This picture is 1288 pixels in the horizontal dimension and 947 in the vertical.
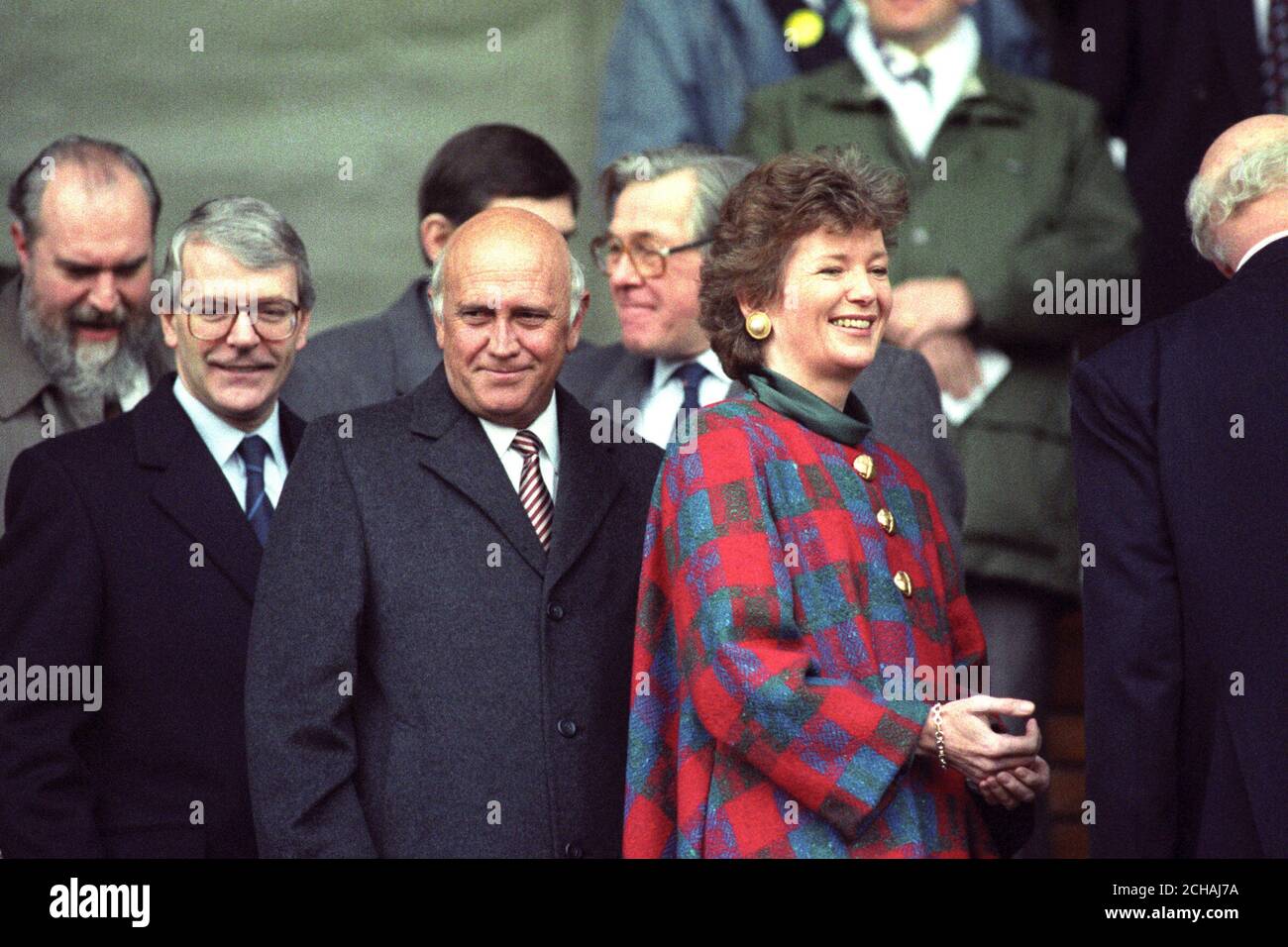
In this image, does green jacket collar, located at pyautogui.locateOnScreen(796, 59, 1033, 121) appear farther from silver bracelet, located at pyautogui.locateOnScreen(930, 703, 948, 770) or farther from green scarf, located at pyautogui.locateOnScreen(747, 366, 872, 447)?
silver bracelet, located at pyautogui.locateOnScreen(930, 703, 948, 770)

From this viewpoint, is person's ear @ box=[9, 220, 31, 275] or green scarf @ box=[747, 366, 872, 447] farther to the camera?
person's ear @ box=[9, 220, 31, 275]

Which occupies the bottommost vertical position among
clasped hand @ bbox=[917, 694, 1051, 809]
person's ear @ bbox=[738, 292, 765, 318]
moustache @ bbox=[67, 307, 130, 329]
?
clasped hand @ bbox=[917, 694, 1051, 809]

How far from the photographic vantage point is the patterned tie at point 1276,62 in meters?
5.88

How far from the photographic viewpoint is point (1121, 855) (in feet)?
12.8

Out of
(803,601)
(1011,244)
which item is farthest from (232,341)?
(1011,244)

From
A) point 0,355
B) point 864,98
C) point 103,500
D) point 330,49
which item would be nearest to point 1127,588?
point 103,500

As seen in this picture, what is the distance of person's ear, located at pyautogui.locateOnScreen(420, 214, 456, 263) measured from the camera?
5.35 m

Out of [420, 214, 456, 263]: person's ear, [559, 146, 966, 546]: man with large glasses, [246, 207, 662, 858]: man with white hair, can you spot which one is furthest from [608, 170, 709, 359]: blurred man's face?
[246, 207, 662, 858]: man with white hair

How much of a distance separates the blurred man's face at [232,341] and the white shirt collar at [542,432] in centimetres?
59

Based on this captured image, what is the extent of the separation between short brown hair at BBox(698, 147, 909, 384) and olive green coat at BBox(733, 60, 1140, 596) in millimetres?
1876

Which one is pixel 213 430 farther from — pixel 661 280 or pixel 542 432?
pixel 661 280

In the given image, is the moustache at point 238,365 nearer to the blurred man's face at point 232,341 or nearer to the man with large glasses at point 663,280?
the blurred man's face at point 232,341

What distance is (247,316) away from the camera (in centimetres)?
436
